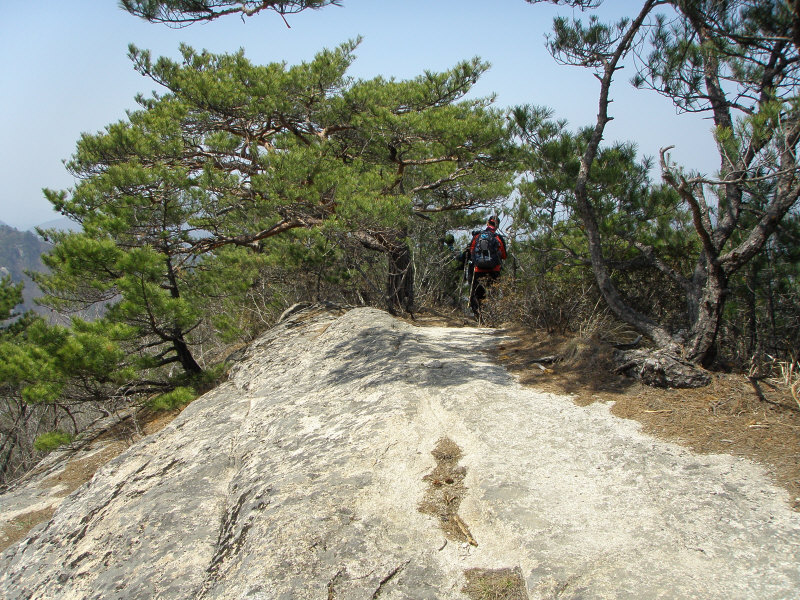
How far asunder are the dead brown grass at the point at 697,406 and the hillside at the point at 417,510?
6.0 inches

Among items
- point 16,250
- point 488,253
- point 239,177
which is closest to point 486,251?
point 488,253

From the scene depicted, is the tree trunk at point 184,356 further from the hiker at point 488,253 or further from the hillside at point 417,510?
the hiker at point 488,253

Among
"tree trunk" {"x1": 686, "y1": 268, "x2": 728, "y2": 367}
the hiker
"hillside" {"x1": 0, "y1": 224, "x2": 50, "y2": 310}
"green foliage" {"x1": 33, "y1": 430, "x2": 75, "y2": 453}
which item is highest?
"hillside" {"x1": 0, "y1": 224, "x2": 50, "y2": 310}

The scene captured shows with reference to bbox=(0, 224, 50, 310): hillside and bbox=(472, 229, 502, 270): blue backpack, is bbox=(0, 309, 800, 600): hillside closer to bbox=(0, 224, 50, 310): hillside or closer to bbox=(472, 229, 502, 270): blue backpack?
bbox=(472, 229, 502, 270): blue backpack

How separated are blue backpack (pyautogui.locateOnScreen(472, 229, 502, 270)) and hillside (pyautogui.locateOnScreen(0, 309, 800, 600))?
2772 mm

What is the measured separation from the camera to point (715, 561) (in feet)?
7.52

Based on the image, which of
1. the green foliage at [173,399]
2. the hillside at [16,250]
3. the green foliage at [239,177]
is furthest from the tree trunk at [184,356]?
the hillside at [16,250]

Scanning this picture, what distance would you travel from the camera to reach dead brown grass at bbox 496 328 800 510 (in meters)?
3.18

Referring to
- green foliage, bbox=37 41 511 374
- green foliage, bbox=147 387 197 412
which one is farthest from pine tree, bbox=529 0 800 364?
green foliage, bbox=147 387 197 412

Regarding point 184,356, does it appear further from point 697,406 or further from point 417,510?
point 697,406

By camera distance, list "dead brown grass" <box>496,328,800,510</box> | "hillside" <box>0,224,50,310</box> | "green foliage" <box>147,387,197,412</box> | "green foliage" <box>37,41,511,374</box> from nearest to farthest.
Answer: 1. "dead brown grass" <box>496,328,800,510</box>
2. "green foliage" <box>37,41,511,374</box>
3. "green foliage" <box>147,387,197,412</box>
4. "hillside" <box>0,224,50,310</box>

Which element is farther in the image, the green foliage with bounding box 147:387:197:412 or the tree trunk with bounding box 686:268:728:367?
the green foliage with bounding box 147:387:197:412

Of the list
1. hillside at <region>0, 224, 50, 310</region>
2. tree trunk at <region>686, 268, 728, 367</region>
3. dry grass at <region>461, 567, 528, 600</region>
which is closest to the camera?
dry grass at <region>461, 567, 528, 600</region>

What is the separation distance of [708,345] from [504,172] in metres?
4.40
